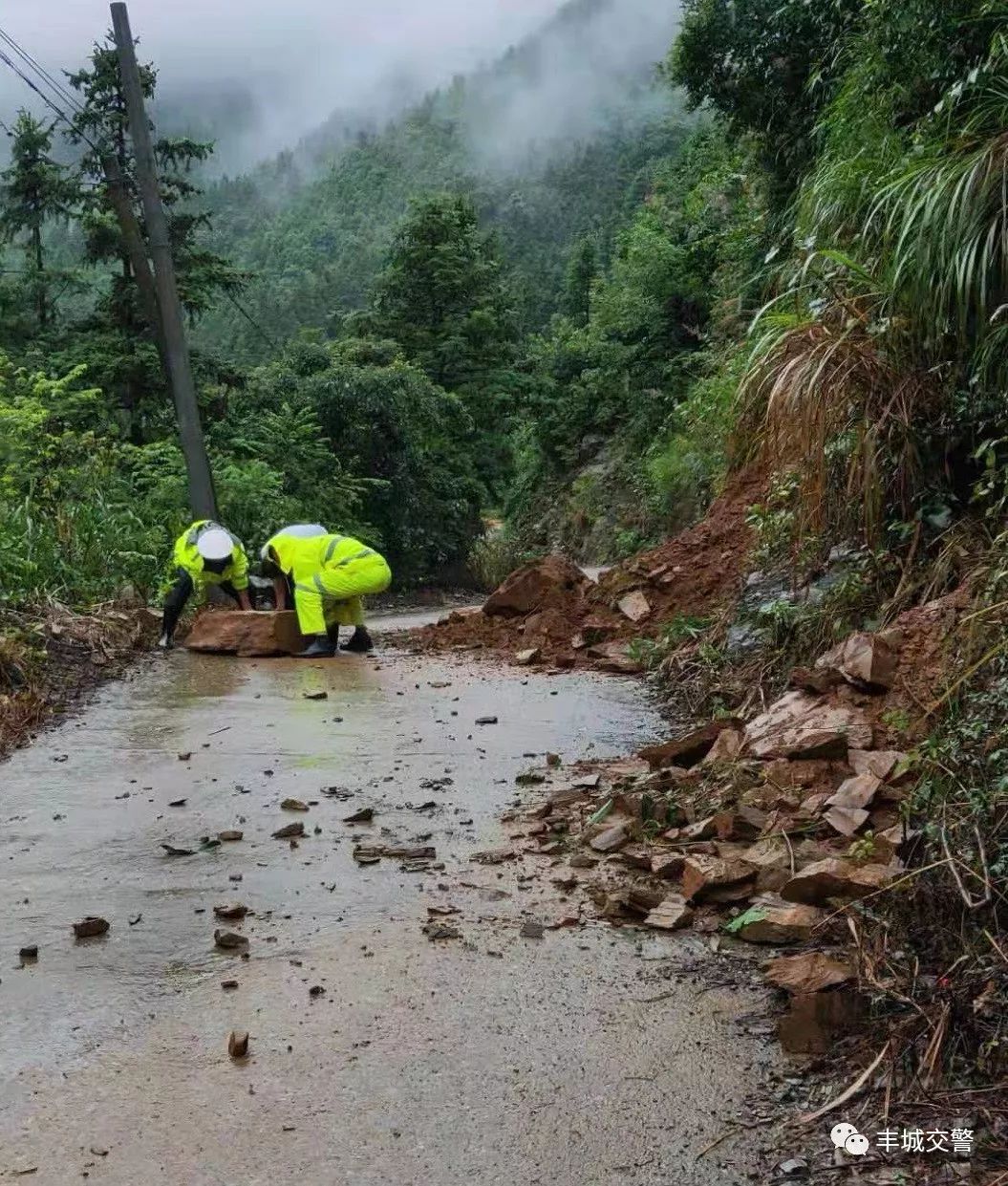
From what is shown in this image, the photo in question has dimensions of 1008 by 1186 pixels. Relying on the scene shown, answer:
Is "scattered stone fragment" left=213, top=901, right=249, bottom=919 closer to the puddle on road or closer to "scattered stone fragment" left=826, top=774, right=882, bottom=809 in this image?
the puddle on road

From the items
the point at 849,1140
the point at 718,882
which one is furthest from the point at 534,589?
the point at 849,1140

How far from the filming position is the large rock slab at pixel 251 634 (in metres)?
8.80

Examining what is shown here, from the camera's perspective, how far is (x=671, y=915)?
3148 millimetres

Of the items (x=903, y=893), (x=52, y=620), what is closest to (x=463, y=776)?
(x=903, y=893)

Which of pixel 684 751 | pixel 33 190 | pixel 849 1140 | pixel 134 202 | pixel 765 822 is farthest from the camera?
pixel 33 190

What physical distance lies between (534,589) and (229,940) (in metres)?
6.68

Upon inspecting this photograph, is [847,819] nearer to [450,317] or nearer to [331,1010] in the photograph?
[331,1010]

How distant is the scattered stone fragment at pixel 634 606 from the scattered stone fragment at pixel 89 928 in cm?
561

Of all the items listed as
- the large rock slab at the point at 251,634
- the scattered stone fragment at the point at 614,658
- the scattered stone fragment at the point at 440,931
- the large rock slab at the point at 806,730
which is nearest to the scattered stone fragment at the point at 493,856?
the scattered stone fragment at the point at 440,931

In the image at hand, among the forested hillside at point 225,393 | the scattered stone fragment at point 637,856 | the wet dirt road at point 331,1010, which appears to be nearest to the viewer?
the wet dirt road at point 331,1010

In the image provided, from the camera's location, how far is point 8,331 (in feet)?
64.0

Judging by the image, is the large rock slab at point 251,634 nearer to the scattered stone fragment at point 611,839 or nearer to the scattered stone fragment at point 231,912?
the scattered stone fragment at point 611,839

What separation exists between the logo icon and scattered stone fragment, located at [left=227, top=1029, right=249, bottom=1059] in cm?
125

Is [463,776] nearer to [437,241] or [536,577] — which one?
[536,577]
